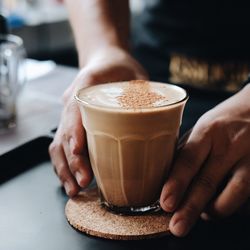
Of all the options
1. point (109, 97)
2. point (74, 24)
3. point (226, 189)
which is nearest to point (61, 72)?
point (74, 24)

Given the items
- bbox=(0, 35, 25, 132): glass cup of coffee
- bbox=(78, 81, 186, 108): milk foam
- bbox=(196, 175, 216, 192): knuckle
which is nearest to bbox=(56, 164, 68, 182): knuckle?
bbox=(78, 81, 186, 108): milk foam

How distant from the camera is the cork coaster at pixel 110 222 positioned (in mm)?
811

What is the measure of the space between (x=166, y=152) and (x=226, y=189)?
0.40 feet

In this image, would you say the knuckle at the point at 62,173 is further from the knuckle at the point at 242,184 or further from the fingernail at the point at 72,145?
the knuckle at the point at 242,184

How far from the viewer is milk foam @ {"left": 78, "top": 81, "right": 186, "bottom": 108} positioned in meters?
0.85

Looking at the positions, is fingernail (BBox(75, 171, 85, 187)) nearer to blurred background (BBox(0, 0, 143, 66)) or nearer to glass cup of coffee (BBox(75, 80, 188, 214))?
glass cup of coffee (BBox(75, 80, 188, 214))

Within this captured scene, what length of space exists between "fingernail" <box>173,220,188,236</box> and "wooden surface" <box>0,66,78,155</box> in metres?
0.47

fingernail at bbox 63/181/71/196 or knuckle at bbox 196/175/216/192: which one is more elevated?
knuckle at bbox 196/175/216/192

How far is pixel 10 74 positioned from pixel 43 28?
1981 mm

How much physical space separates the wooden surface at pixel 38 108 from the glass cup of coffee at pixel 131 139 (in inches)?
12.5

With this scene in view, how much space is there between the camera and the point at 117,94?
2.96 feet

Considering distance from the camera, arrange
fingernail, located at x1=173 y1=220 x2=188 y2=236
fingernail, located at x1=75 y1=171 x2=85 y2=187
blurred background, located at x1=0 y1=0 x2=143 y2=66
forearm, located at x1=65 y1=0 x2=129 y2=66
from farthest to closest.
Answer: blurred background, located at x1=0 y1=0 x2=143 y2=66 → forearm, located at x1=65 y1=0 x2=129 y2=66 → fingernail, located at x1=75 y1=171 x2=85 y2=187 → fingernail, located at x1=173 y1=220 x2=188 y2=236

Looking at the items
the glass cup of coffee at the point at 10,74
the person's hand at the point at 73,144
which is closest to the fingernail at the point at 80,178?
the person's hand at the point at 73,144

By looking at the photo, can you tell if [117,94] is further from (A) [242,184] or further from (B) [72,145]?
(A) [242,184]
